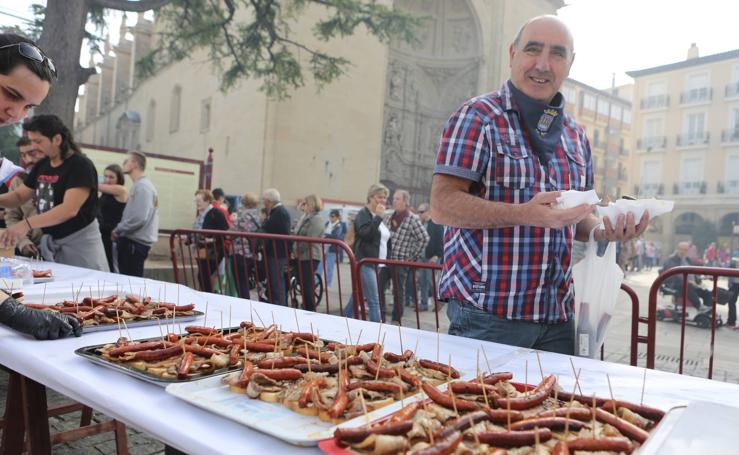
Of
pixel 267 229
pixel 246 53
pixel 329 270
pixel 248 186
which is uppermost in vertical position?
pixel 246 53

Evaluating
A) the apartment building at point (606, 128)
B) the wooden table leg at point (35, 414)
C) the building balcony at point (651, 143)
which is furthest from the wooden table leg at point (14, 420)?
the apartment building at point (606, 128)

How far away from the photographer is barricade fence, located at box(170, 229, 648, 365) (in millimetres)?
4473

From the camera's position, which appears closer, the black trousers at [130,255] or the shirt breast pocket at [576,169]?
the shirt breast pocket at [576,169]

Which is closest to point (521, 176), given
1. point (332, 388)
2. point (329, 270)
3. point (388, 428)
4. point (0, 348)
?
point (332, 388)

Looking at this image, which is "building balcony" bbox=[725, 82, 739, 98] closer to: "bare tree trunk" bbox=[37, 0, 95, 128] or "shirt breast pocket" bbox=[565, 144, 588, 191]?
"bare tree trunk" bbox=[37, 0, 95, 128]

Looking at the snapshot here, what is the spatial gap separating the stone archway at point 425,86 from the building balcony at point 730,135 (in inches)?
963

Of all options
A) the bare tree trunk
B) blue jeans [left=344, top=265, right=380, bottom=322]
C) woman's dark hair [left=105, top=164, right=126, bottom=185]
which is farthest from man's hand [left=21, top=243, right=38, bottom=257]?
the bare tree trunk

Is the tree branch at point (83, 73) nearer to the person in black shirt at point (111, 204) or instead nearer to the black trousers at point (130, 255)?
the person in black shirt at point (111, 204)

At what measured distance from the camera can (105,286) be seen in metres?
3.43

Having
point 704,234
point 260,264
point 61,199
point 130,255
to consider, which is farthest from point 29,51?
point 704,234

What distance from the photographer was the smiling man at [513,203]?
94.5 inches

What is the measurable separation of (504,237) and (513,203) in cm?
16

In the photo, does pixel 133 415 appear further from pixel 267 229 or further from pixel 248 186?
pixel 248 186

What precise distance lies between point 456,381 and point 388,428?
1.44 feet
